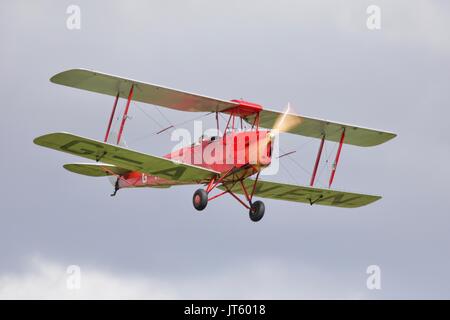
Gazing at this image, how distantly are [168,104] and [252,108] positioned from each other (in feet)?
7.29

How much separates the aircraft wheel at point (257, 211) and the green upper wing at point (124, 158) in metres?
1.42

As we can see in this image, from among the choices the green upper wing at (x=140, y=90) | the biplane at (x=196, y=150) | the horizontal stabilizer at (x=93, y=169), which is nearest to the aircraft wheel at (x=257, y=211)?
the biplane at (x=196, y=150)

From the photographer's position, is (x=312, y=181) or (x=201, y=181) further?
(x=312, y=181)

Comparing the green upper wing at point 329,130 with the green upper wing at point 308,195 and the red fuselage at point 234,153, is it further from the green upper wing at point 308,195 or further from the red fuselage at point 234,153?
the red fuselage at point 234,153

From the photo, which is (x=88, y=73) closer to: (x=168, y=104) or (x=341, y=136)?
(x=168, y=104)

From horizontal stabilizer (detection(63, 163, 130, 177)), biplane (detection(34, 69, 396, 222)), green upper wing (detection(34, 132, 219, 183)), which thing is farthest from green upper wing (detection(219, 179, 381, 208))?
horizontal stabilizer (detection(63, 163, 130, 177))

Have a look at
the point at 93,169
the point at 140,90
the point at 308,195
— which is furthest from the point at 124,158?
the point at 308,195

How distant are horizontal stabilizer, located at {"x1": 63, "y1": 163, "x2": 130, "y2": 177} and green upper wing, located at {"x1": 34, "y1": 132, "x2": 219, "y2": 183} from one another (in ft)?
9.41

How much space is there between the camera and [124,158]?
2722cm

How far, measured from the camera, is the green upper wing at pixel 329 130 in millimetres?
30938

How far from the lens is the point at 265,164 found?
91.4 ft

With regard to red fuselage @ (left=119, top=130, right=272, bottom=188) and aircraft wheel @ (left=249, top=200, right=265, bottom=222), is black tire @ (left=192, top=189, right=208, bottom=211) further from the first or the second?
aircraft wheel @ (left=249, top=200, right=265, bottom=222)

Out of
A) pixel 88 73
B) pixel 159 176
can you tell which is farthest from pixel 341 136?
pixel 88 73
